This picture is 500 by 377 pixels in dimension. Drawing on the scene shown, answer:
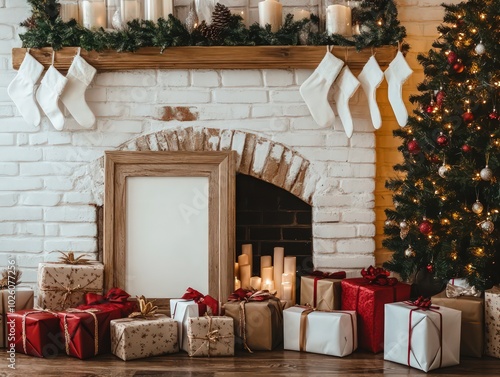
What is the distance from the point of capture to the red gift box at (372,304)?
2.95 m

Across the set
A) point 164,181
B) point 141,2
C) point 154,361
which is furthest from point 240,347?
point 141,2

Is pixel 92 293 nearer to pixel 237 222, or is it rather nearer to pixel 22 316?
pixel 22 316

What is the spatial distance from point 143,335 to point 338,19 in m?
1.79

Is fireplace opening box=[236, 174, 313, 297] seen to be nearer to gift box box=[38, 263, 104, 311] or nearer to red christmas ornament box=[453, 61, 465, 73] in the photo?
gift box box=[38, 263, 104, 311]

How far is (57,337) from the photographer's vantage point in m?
2.94

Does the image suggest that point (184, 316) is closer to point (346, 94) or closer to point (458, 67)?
point (346, 94)

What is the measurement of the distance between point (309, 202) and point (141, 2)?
52.7 inches

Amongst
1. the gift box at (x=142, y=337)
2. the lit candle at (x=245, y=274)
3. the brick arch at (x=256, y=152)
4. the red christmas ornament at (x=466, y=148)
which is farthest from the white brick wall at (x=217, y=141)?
the gift box at (x=142, y=337)

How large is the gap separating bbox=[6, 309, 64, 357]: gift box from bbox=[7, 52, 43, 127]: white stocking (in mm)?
1006

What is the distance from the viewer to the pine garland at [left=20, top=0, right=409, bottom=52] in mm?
3260

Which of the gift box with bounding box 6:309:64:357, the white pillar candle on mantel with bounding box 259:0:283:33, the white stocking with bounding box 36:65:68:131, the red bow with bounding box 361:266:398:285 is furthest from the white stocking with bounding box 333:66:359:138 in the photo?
the gift box with bounding box 6:309:64:357

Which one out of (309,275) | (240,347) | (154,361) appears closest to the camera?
(154,361)

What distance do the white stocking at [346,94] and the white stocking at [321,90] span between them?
0.16 feet

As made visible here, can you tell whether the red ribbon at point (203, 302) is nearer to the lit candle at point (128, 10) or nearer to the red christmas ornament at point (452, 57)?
the lit candle at point (128, 10)
